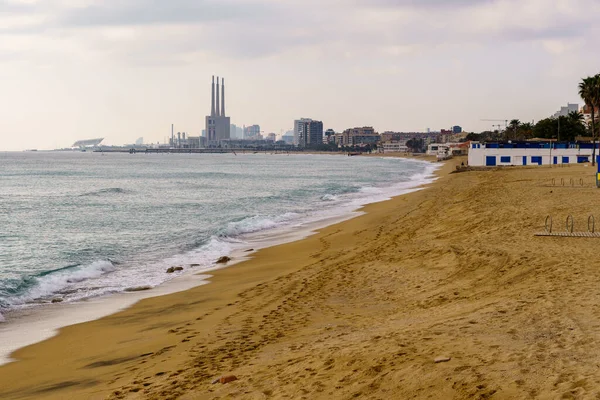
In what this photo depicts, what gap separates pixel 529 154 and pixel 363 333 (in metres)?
79.1

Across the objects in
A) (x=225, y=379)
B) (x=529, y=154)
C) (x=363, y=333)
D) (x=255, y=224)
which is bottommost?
(x=255, y=224)

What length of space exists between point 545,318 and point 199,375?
5241 millimetres

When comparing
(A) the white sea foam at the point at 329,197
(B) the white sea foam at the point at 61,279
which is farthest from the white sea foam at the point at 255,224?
(A) the white sea foam at the point at 329,197

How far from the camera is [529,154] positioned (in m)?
81.6

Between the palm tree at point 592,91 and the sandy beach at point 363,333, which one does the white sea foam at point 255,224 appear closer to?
the sandy beach at point 363,333

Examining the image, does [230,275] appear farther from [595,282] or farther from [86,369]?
[595,282]

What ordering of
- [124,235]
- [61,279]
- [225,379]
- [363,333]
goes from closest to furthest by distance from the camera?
[225,379], [363,333], [61,279], [124,235]

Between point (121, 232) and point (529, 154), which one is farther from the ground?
point (529, 154)

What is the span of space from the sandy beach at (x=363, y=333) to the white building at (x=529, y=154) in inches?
2656

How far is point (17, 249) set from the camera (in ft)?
76.9

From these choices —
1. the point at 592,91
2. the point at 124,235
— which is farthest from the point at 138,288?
the point at 592,91

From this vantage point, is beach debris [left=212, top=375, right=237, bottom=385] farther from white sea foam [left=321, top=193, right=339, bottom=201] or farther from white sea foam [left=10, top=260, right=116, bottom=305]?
white sea foam [left=321, top=193, right=339, bottom=201]

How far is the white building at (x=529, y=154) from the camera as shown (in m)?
79.5

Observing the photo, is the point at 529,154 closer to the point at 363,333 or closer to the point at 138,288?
the point at 138,288
